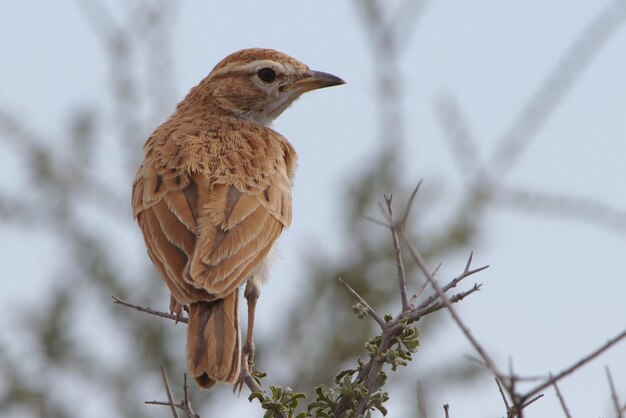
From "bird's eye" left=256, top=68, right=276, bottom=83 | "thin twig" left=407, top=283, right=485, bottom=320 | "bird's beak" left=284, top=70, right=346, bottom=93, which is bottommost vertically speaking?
"thin twig" left=407, top=283, right=485, bottom=320

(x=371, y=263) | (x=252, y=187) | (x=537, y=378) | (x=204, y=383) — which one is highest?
(x=371, y=263)

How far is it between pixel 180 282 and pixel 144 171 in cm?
138

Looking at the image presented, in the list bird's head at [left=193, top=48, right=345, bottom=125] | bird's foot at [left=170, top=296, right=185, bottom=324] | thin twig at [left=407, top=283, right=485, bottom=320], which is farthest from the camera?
bird's head at [left=193, top=48, right=345, bottom=125]

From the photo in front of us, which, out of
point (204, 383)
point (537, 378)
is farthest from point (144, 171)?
point (537, 378)

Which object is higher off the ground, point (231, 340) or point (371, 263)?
point (371, 263)

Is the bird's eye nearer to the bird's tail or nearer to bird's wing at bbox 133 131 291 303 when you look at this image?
bird's wing at bbox 133 131 291 303

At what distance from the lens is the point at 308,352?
849 cm

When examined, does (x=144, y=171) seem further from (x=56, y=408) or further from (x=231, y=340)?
(x=56, y=408)

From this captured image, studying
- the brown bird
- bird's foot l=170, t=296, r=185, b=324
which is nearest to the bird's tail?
the brown bird

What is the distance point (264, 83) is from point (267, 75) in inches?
2.4

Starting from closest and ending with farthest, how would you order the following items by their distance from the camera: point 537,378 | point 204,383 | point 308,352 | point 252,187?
point 537,378 → point 204,383 → point 252,187 → point 308,352

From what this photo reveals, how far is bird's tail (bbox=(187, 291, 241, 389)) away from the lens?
200 inches

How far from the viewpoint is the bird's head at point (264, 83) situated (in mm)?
7754

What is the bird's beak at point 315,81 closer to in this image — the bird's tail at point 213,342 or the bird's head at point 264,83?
the bird's head at point 264,83
